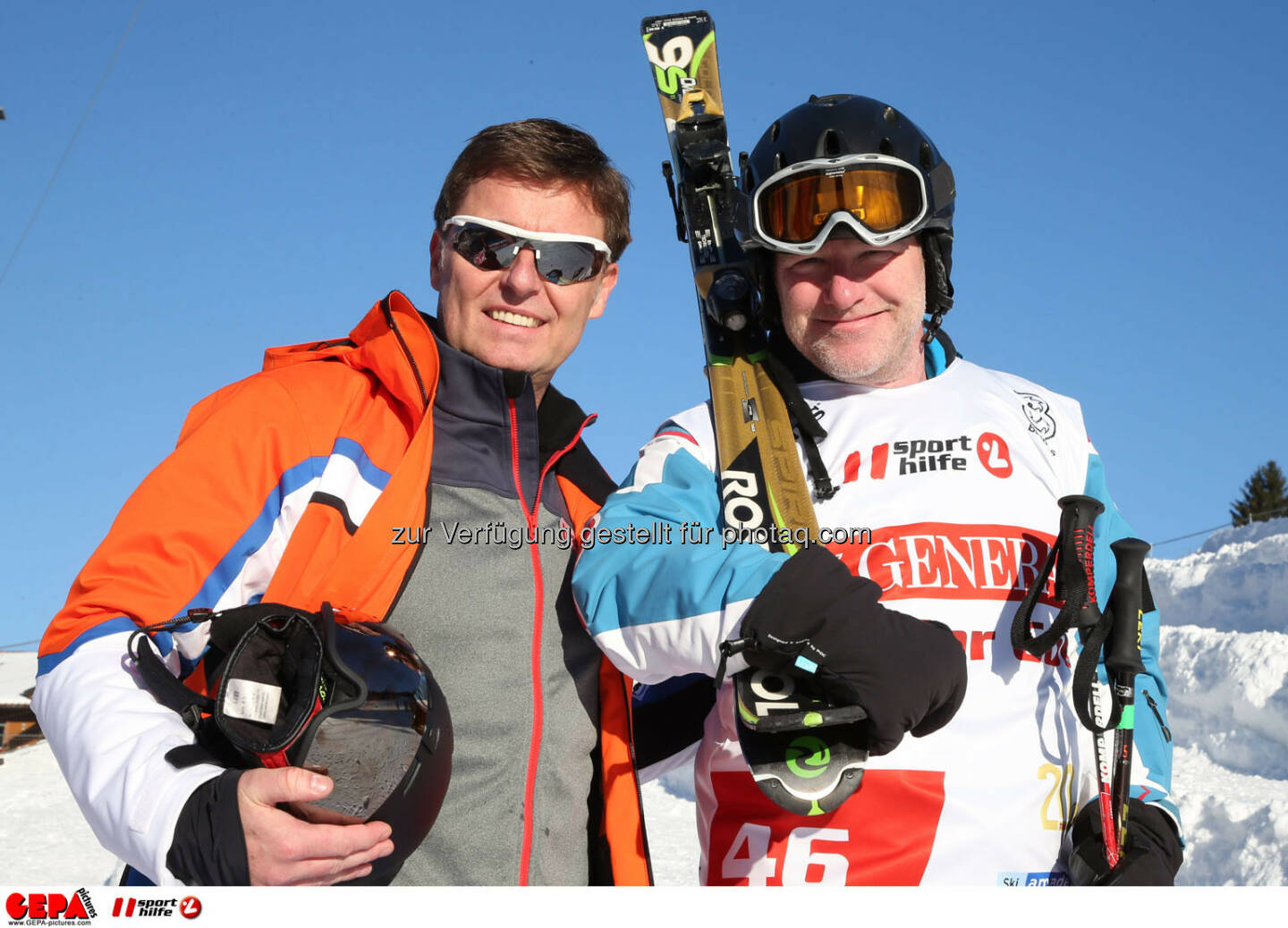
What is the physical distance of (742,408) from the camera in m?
3.17

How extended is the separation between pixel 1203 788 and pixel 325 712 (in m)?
7.99

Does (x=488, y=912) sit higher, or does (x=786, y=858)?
(x=786, y=858)

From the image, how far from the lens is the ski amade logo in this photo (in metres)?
2.29

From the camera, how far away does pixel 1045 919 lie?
229 centimetres

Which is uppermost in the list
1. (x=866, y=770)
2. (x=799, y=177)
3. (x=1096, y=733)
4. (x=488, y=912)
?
(x=799, y=177)

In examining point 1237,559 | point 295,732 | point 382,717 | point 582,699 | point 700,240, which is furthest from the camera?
point 1237,559

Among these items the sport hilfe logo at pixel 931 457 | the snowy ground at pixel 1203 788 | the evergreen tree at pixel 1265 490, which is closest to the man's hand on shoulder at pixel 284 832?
the sport hilfe logo at pixel 931 457

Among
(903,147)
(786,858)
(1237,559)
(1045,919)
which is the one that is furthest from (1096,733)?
(1237,559)

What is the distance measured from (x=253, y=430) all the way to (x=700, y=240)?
1.79m

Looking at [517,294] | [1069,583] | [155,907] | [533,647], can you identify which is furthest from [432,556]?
[1069,583]

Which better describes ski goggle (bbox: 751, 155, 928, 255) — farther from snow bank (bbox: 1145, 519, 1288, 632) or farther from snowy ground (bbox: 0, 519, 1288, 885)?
snow bank (bbox: 1145, 519, 1288, 632)

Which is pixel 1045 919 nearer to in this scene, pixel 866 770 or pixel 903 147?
pixel 866 770

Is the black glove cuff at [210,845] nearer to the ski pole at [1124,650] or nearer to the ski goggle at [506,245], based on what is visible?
the ski goggle at [506,245]

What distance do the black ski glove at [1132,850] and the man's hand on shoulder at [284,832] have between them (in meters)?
1.74
